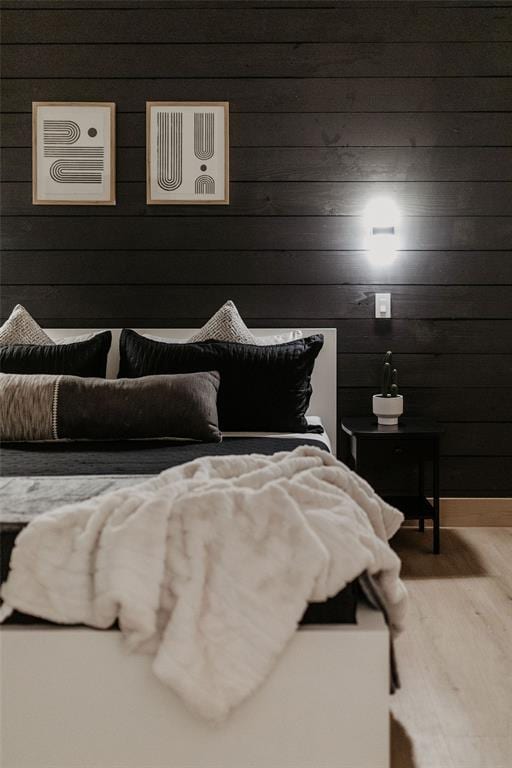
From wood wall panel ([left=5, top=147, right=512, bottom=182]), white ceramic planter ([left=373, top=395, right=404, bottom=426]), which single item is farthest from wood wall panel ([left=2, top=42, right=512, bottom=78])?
white ceramic planter ([left=373, top=395, right=404, bottom=426])

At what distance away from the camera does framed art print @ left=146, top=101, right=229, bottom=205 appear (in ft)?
11.5

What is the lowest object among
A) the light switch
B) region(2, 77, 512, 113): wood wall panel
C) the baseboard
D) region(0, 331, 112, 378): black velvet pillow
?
the baseboard

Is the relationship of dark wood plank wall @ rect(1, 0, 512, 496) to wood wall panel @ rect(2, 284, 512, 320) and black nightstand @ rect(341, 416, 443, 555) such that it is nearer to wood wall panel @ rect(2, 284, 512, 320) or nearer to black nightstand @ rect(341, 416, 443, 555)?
wood wall panel @ rect(2, 284, 512, 320)

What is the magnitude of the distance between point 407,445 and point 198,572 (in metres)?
1.96

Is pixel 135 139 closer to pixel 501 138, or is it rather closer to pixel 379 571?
pixel 501 138

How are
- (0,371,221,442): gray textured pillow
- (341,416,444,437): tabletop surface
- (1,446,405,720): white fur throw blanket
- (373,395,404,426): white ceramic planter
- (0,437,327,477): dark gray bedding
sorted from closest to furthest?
(1,446,405,720): white fur throw blanket, (0,437,327,477): dark gray bedding, (0,371,221,442): gray textured pillow, (341,416,444,437): tabletop surface, (373,395,404,426): white ceramic planter

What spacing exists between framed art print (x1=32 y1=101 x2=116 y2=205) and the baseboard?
7.27 ft

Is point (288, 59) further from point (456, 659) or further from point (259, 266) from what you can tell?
point (456, 659)

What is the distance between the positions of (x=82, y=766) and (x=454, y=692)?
1.04m

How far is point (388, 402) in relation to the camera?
3271mm

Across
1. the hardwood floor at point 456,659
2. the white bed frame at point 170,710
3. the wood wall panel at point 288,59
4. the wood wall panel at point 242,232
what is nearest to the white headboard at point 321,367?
the wood wall panel at point 242,232

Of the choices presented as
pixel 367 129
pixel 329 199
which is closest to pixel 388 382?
pixel 329 199

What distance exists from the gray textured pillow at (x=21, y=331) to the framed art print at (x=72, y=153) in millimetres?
652

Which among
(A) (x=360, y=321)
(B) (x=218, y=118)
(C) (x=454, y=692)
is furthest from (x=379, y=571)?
(B) (x=218, y=118)
